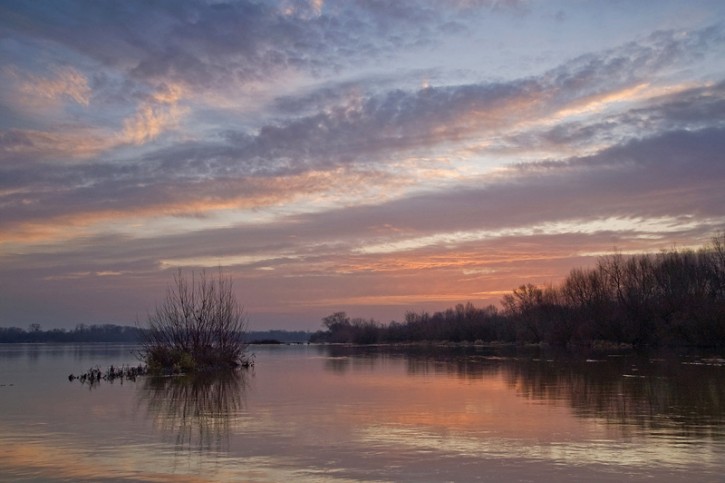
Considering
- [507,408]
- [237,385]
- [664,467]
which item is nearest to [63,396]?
[237,385]

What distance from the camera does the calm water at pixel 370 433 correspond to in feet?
31.7

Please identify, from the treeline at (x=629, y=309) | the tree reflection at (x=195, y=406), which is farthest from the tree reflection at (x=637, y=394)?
the treeline at (x=629, y=309)

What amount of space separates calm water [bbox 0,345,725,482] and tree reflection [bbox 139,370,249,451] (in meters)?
0.06

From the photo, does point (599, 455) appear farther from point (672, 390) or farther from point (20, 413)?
point (20, 413)

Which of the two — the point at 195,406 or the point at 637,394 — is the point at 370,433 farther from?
the point at 637,394

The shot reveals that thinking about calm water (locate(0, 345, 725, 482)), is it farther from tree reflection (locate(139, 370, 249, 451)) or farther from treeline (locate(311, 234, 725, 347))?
treeline (locate(311, 234, 725, 347))

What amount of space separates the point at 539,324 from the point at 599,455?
75.6 m

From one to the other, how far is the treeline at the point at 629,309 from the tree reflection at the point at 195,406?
44656 millimetres

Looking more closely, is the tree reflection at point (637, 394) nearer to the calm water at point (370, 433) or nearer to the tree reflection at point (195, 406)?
the calm water at point (370, 433)

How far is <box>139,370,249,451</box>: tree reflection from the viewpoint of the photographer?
1268cm

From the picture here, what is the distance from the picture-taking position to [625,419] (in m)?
14.6

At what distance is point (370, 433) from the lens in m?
13.1

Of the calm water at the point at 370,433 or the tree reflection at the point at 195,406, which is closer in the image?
the calm water at the point at 370,433

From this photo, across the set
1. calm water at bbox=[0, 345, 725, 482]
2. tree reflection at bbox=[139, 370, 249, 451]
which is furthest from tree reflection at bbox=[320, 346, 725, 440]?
tree reflection at bbox=[139, 370, 249, 451]
